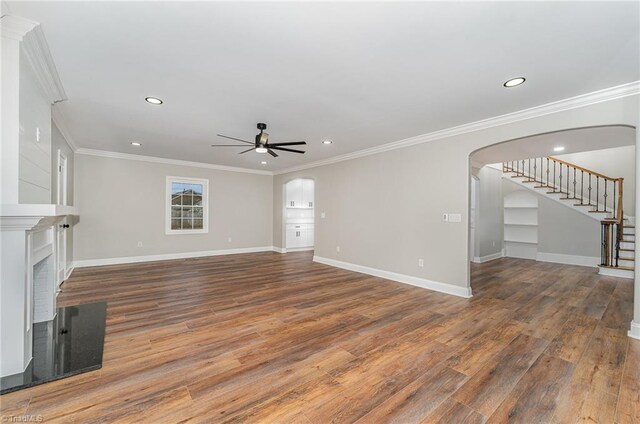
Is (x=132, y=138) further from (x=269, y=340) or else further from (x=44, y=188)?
(x=269, y=340)

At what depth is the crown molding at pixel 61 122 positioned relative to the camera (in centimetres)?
352

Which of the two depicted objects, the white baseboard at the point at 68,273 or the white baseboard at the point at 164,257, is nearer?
the white baseboard at the point at 68,273


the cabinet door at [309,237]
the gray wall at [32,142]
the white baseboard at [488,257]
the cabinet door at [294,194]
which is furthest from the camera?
the cabinet door at [309,237]

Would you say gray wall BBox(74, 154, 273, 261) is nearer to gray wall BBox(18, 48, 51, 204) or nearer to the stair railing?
gray wall BBox(18, 48, 51, 204)

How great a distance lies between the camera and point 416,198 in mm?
4691

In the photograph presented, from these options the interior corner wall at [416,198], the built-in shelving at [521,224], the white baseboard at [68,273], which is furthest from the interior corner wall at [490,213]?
the white baseboard at [68,273]

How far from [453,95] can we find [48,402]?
4330mm

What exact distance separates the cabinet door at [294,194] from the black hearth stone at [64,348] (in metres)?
5.61

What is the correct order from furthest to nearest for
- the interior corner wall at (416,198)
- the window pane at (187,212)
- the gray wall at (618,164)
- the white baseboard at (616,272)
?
the window pane at (187,212) → the gray wall at (618,164) → the white baseboard at (616,272) → the interior corner wall at (416,198)

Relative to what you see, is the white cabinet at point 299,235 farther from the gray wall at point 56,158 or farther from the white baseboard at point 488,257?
the gray wall at point 56,158

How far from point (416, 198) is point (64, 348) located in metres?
4.83

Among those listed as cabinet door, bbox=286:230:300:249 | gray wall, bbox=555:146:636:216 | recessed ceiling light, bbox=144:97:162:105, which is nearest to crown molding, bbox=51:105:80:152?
recessed ceiling light, bbox=144:97:162:105

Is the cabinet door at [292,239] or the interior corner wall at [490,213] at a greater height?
the interior corner wall at [490,213]

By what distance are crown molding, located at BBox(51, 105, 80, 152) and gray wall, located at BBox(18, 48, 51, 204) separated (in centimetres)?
90
